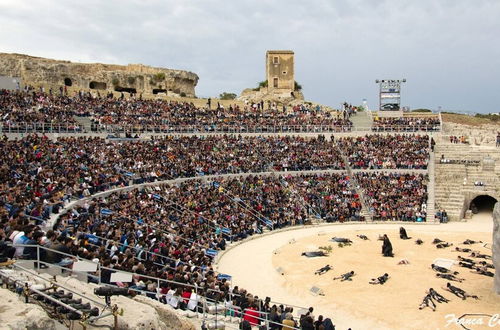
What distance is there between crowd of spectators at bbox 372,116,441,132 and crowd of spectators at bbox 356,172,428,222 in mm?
10853

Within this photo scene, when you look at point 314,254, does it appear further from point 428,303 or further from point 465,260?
point 428,303

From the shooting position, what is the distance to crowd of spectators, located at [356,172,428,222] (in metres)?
40.4

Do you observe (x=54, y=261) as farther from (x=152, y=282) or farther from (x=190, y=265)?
(x=190, y=265)

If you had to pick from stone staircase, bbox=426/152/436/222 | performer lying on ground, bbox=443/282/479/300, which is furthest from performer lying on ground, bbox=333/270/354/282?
stone staircase, bbox=426/152/436/222

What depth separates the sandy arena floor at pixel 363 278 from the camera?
62.8ft

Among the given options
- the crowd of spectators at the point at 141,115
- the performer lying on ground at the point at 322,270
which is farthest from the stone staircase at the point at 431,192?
the performer lying on ground at the point at 322,270

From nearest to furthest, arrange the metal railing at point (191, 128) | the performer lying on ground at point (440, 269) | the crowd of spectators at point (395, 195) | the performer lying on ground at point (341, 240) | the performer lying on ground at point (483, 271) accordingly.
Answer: the performer lying on ground at point (483, 271), the performer lying on ground at point (440, 269), the performer lying on ground at point (341, 240), the metal railing at point (191, 128), the crowd of spectators at point (395, 195)

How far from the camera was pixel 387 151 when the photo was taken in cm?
4944

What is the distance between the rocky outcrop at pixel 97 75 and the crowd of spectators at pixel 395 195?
39181 mm

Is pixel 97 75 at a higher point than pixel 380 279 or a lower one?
higher

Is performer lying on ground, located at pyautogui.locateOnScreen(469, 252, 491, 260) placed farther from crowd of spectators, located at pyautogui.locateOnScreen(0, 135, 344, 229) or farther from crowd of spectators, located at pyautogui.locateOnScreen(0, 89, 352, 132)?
crowd of spectators, located at pyautogui.locateOnScreen(0, 89, 352, 132)

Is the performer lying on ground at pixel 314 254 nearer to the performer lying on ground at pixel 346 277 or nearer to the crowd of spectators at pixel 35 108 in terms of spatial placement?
the performer lying on ground at pixel 346 277

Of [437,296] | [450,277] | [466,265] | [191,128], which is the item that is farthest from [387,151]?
[437,296]

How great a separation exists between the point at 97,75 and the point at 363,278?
183 ft
